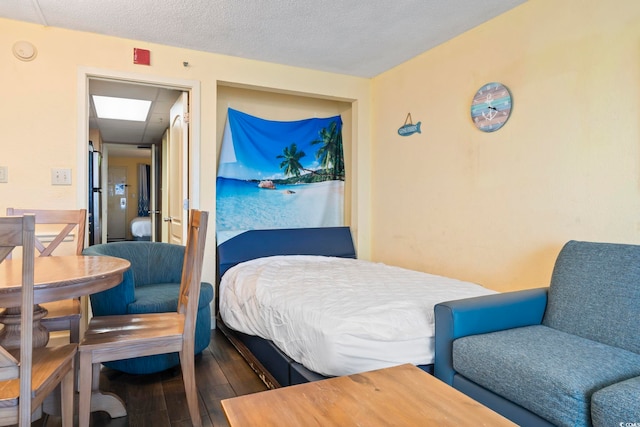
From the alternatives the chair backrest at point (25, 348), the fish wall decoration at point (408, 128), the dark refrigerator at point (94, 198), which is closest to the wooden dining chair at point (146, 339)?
the chair backrest at point (25, 348)

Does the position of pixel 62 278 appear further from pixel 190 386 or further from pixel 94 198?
pixel 94 198

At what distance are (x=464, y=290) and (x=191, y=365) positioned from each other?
5.00 feet

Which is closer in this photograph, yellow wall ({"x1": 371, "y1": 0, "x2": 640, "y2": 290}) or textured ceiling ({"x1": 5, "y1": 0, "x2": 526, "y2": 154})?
yellow wall ({"x1": 371, "y1": 0, "x2": 640, "y2": 290})

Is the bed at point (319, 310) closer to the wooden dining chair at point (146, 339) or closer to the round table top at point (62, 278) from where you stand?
the wooden dining chair at point (146, 339)

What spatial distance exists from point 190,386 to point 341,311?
0.77 m

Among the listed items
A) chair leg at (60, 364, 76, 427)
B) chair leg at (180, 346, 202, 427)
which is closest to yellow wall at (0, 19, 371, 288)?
chair leg at (180, 346, 202, 427)

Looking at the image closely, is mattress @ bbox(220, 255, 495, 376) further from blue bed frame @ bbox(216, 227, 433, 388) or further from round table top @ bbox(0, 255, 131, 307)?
round table top @ bbox(0, 255, 131, 307)

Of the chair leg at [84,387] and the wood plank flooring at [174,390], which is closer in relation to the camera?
the chair leg at [84,387]

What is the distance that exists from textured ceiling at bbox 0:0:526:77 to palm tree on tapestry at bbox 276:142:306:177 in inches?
36.3

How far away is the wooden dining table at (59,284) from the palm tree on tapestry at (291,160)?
2.23m

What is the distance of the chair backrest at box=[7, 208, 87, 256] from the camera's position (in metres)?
2.34

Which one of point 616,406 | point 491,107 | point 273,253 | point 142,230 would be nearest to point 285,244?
point 273,253

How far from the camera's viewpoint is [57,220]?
2.39 metres

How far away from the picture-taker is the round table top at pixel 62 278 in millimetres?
1286
